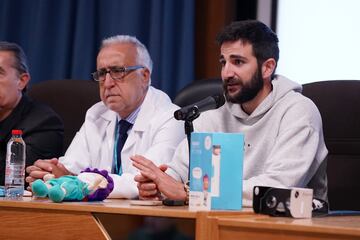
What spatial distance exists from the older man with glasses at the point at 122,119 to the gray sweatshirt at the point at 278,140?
33 centimetres

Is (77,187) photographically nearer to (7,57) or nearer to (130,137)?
(130,137)

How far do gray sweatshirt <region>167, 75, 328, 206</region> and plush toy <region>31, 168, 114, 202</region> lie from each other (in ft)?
1.58

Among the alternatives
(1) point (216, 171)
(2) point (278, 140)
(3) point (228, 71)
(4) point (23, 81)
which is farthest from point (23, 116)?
(1) point (216, 171)

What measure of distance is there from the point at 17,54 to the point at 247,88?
1.46 metres

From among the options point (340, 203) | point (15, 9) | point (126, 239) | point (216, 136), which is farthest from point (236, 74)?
point (15, 9)

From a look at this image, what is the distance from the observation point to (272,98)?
305 cm

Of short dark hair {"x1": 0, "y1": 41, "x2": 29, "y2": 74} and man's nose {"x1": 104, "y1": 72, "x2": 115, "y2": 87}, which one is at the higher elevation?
short dark hair {"x1": 0, "y1": 41, "x2": 29, "y2": 74}

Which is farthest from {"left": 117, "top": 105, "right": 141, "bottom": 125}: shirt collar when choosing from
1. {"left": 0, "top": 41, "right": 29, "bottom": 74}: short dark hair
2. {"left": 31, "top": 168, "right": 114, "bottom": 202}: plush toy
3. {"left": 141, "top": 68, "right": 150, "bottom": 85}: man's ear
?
{"left": 31, "top": 168, "right": 114, "bottom": 202}: plush toy

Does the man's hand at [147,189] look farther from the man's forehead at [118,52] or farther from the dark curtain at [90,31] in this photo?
the dark curtain at [90,31]

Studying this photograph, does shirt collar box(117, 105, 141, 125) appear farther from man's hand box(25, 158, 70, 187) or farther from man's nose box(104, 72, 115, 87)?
man's hand box(25, 158, 70, 187)

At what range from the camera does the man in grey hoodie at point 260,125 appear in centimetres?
271

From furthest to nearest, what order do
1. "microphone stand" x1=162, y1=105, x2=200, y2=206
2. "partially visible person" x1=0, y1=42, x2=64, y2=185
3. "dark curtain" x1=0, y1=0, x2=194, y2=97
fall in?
"dark curtain" x1=0, y1=0, x2=194, y2=97, "partially visible person" x1=0, y1=42, x2=64, y2=185, "microphone stand" x1=162, y1=105, x2=200, y2=206

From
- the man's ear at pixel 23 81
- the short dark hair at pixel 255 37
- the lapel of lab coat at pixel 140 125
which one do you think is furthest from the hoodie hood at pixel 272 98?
the man's ear at pixel 23 81

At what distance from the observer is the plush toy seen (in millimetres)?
2469
